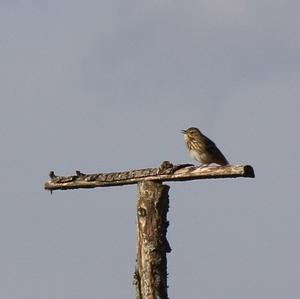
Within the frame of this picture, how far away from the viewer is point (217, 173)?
699 inches

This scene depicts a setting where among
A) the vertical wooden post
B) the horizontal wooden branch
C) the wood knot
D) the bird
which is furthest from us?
the bird

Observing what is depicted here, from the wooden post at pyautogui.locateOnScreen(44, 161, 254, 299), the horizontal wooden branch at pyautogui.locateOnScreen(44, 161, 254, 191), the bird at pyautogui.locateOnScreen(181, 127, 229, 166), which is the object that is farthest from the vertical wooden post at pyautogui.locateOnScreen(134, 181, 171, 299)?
the bird at pyautogui.locateOnScreen(181, 127, 229, 166)

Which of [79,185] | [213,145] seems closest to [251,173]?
[79,185]

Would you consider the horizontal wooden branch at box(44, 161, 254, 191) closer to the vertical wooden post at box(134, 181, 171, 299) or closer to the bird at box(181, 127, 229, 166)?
the vertical wooden post at box(134, 181, 171, 299)

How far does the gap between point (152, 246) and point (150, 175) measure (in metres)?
1.02

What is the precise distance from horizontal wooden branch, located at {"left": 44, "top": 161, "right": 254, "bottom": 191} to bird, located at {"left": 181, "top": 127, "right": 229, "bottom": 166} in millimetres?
6319

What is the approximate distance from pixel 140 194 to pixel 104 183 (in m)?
0.89

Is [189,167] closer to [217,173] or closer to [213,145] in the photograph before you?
[217,173]

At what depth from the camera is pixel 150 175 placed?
60.5ft

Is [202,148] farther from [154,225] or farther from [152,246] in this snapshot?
[152,246]

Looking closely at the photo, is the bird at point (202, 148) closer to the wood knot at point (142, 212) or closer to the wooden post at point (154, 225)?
the wooden post at point (154, 225)

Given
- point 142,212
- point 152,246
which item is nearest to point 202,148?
point 142,212

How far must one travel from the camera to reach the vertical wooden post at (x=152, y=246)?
1812cm

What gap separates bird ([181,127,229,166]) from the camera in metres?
25.6
